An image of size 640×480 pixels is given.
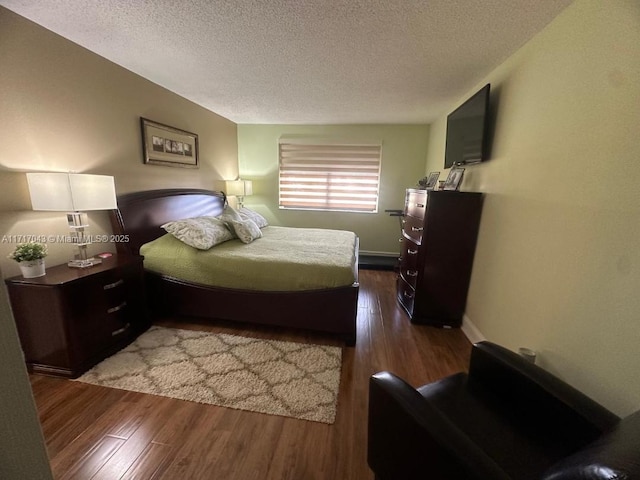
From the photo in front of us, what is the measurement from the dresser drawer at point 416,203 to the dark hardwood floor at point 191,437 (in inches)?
54.8

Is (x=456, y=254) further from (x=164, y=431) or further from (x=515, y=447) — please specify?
(x=164, y=431)

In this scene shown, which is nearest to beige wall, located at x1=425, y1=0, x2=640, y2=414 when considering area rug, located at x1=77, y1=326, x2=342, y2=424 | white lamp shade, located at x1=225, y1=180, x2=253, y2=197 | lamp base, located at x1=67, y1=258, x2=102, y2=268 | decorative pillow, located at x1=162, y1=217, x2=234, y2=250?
area rug, located at x1=77, y1=326, x2=342, y2=424

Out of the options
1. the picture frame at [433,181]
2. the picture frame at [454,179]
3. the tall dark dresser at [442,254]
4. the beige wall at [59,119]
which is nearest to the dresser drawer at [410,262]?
the tall dark dresser at [442,254]

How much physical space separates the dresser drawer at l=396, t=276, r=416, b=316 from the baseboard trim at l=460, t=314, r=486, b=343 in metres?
0.48

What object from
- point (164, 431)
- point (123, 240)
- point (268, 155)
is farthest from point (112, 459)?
point (268, 155)

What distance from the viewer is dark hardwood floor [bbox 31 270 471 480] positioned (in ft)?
4.06

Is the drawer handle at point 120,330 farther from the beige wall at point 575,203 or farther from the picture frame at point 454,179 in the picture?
the picture frame at point 454,179

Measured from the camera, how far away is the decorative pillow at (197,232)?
242cm

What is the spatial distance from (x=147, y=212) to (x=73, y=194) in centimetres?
92

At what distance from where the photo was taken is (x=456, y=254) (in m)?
2.44

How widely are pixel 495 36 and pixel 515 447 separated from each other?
230 centimetres

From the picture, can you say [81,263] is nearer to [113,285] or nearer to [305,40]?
[113,285]

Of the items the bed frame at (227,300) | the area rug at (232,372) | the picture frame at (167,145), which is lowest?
the area rug at (232,372)

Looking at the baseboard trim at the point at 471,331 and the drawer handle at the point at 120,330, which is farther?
the baseboard trim at the point at 471,331
